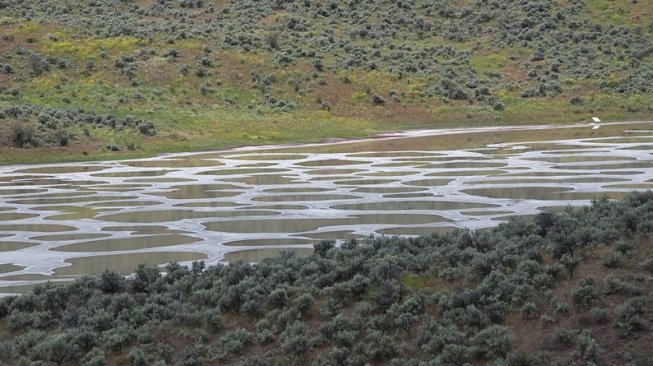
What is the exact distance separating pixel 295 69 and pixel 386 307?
173ft

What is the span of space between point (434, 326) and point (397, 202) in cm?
1325

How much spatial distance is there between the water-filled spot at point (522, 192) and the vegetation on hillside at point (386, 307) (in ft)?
31.1

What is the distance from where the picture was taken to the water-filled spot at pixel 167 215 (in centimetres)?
2319

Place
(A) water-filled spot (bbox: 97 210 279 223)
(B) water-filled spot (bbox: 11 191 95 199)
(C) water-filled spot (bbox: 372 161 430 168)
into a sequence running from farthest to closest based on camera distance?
(C) water-filled spot (bbox: 372 161 430 168) < (B) water-filled spot (bbox: 11 191 95 199) < (A) water-filled spot (bbox: 97 210 279 223)

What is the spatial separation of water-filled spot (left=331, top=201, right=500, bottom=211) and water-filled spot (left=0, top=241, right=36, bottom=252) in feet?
23.1

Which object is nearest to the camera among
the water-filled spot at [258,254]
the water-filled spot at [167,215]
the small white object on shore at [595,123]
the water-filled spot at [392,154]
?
the water-filled spot at [258,254]

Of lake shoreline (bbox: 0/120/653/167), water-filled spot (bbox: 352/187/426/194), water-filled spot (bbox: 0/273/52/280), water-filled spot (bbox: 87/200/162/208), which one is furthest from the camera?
lake shoreline (bbox: 0/120/653/167)

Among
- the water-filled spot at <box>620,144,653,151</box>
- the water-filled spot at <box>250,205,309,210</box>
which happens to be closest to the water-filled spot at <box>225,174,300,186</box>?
the water-filled spot at <box>250,205,309,210</box>

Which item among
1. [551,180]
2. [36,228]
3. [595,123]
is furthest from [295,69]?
[36,228]

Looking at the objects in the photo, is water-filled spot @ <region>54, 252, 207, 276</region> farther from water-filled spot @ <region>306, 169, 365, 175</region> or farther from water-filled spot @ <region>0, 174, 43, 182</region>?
water-filled spot @ <region>0, 174, 43, 182</region>

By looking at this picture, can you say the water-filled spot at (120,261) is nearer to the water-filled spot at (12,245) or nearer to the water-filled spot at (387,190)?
the water-filled spot at (12,245)

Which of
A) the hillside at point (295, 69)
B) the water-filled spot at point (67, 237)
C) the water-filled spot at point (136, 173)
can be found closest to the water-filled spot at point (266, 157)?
the hillside at point (295, 69)

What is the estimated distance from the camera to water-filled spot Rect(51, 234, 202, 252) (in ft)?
63.7

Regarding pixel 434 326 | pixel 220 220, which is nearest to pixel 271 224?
pixel 220 220
